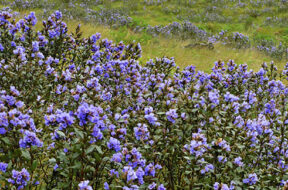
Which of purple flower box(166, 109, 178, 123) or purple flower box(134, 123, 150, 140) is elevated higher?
purple flower box(166, 109, 178, 123)

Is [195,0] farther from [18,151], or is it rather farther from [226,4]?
[18,151]

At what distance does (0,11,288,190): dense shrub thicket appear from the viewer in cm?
181

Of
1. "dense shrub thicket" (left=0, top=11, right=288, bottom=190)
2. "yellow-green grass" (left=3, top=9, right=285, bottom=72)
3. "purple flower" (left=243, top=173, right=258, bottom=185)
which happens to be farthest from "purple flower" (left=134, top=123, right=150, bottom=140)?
"yellow-green grass" (left=3, top=9, right=285, bottom=72)

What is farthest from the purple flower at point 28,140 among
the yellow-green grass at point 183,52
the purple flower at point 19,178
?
the yellow-green grass at point 183,52

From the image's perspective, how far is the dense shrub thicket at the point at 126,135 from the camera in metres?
1.81

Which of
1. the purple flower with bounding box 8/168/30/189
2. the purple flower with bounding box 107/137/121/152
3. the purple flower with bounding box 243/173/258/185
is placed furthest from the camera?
the purple flower with bounding box 243/173/258/185

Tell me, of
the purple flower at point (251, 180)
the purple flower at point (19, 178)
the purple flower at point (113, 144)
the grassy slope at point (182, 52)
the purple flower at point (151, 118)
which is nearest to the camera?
the purple flower at point (19, 178)

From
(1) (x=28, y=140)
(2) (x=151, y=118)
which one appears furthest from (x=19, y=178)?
(2) (x=151, y=118)

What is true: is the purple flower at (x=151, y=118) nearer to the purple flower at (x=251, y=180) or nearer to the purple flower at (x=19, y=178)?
the purple flower at (x=251, y=180)

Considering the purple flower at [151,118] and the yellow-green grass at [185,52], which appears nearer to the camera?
the purple flower at [151,118]

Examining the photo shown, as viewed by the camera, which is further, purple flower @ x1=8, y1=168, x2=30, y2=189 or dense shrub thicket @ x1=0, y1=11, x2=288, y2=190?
dense shrub thicket @ x1=0, y1=11, x2=288, y2=190

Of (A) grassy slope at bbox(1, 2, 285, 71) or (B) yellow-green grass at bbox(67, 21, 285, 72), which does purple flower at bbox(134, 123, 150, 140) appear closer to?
(A) grassy slope at bbox(1, 2, 285, 71)

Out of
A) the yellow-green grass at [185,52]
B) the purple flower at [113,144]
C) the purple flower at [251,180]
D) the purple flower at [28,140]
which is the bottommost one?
the purple flower at [251,180]

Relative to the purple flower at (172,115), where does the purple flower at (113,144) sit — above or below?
below
